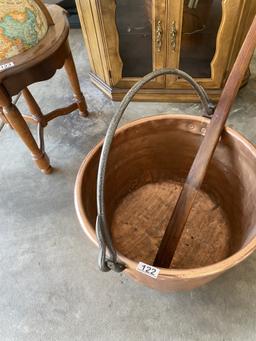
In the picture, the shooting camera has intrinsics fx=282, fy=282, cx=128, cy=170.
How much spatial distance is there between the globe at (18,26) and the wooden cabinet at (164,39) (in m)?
0.38

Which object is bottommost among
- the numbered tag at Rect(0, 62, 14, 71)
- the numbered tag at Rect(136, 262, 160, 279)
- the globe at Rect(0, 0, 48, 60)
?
the numbered tag at Rect(136, 262, 160, 279)

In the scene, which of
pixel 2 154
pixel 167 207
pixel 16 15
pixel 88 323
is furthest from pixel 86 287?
pixel 16 15

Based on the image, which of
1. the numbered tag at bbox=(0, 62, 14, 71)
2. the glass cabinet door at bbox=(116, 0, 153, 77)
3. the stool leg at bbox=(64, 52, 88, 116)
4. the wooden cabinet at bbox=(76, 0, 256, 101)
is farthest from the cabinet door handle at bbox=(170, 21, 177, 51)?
the numbered tag at bbox=(0, 62, 14, 71)

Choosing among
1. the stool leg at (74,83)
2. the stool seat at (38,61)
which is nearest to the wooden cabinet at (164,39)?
the stool leg at (74,83)

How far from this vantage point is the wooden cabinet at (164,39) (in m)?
1.27

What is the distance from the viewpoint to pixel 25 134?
1.22m

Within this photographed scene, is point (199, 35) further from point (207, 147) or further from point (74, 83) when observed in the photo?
point (207, 147)

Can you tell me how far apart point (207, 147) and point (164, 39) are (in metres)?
0.80

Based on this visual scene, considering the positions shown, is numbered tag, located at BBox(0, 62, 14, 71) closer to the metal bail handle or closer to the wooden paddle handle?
the metal bail handle

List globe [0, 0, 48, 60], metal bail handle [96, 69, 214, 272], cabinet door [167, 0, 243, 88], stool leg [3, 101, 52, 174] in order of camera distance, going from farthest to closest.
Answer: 1. cabinet door [167, 0, 243, 88]
2. stool leg [3, 101, 52, 174]
3. globe [0, 0, 48, 60]
4. metal bail handle [96, 69, 214, 272]

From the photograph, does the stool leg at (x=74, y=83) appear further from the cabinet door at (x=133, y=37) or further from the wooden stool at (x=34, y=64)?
the cabinet door at (x=133, y=37)

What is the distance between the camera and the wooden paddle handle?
74 centimetres

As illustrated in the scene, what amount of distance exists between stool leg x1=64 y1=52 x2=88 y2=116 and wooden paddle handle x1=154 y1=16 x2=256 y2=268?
2.57 feet

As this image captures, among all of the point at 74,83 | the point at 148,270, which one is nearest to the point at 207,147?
the point at 148,270
